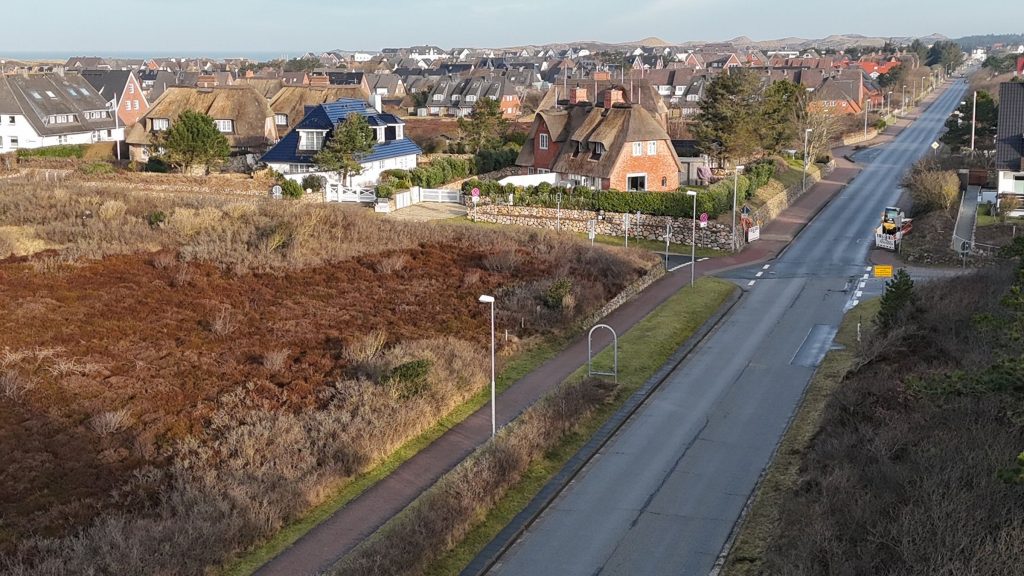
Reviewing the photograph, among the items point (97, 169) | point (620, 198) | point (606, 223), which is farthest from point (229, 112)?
point (620, 198)

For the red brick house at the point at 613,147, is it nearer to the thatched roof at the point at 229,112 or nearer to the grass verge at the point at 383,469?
the thatched roof at the point at 229,112

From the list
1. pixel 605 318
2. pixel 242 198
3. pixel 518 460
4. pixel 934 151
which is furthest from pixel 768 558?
pixel 934 151

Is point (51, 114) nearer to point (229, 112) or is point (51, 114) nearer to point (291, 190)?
point (229, 112)

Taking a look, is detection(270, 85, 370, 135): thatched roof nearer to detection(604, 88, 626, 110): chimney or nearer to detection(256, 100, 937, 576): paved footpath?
detection(604, 88, 626, 110): chimney

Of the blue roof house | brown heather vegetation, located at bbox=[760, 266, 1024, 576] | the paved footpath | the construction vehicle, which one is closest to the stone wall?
the paved footpath

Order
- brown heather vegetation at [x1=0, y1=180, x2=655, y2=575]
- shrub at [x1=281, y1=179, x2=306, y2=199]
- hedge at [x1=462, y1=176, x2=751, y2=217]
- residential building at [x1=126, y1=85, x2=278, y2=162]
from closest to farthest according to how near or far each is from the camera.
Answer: brown heather vegetation at [x1=0, y1=180, x2=655, y2=575]
hedge at [x1=462, y1=176, x2=751, y2=217]
shrub at [x1=281, y1=179, x2=306, y2=199]
residential building at [x1=126, y1=85, x2=278, y2=162]

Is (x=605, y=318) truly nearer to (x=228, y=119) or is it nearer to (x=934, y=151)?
(x=228, y=119)
